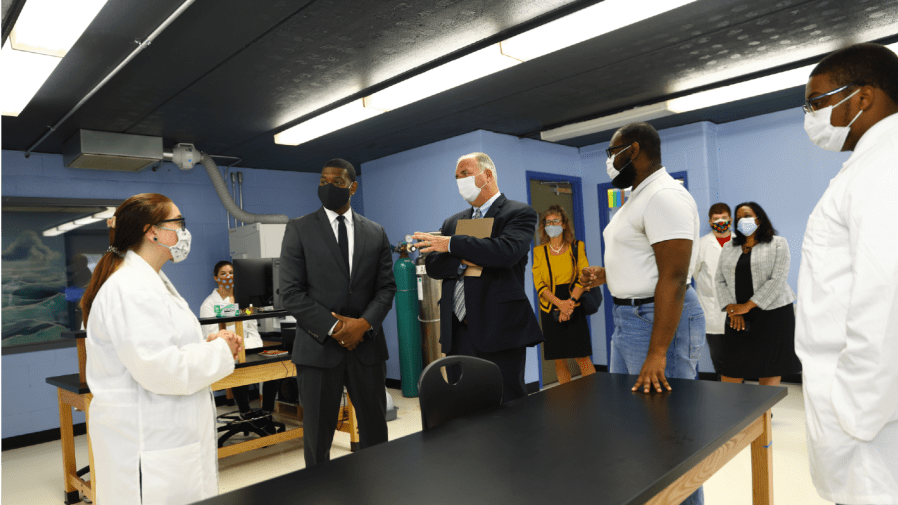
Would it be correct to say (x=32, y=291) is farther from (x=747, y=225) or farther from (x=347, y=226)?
(x=747, y=225)

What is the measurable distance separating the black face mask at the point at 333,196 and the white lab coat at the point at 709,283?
3.43m

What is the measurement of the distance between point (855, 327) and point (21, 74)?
13.4ft

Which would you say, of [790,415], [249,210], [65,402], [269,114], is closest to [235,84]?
[269,114]

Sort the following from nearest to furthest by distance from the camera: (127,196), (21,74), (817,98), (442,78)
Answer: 1. (817,98)
2. (21,74)
3. (442,78)
4. (127,196)

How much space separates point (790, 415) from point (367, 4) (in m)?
4.17

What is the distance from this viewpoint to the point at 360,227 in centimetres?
254

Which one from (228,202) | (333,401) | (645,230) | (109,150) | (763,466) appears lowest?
(763,466)

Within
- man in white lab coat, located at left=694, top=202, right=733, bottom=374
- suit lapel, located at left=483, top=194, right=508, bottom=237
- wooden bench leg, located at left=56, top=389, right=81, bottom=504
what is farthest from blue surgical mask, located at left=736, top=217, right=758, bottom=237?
wooden bench leg, located at left=56, top=389, right=81, bottom=504

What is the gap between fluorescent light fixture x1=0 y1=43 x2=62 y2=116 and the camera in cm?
288

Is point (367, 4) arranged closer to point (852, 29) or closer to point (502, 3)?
point (502, 3)

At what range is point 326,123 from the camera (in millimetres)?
4547

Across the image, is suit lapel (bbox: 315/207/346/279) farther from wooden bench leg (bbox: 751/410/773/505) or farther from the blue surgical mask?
the blue surgical mask

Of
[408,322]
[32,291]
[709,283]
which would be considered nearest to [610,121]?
[709,283]

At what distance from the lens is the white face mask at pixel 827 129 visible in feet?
A: 4.13
